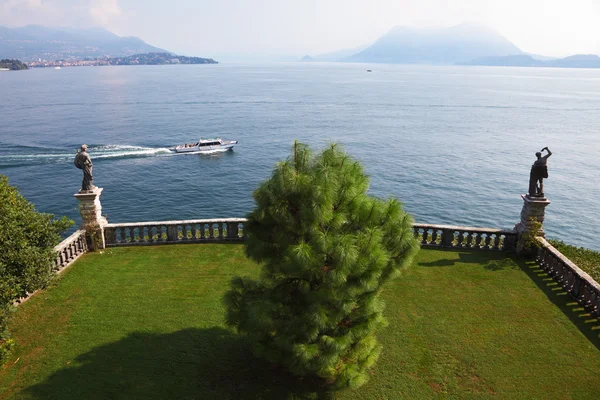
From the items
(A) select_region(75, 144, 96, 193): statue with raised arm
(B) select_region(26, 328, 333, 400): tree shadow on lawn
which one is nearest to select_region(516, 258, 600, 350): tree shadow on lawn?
(B) select_region(26, 328, 333, 400): tree shadow on lawn

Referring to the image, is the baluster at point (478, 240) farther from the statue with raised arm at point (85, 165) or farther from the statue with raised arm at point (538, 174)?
the statue with raised arm at point (85, 165)

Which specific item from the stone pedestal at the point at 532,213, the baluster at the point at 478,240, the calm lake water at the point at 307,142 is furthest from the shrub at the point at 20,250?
the calm lake water at the point at 307,142

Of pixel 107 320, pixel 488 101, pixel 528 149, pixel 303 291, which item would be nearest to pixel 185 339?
pixel 107 320

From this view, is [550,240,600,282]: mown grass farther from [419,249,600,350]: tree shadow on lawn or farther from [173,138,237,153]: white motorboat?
[173,138,237,153]: white motorboat

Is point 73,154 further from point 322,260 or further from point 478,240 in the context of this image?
point 322,260

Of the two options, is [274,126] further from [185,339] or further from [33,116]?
[185,339]
